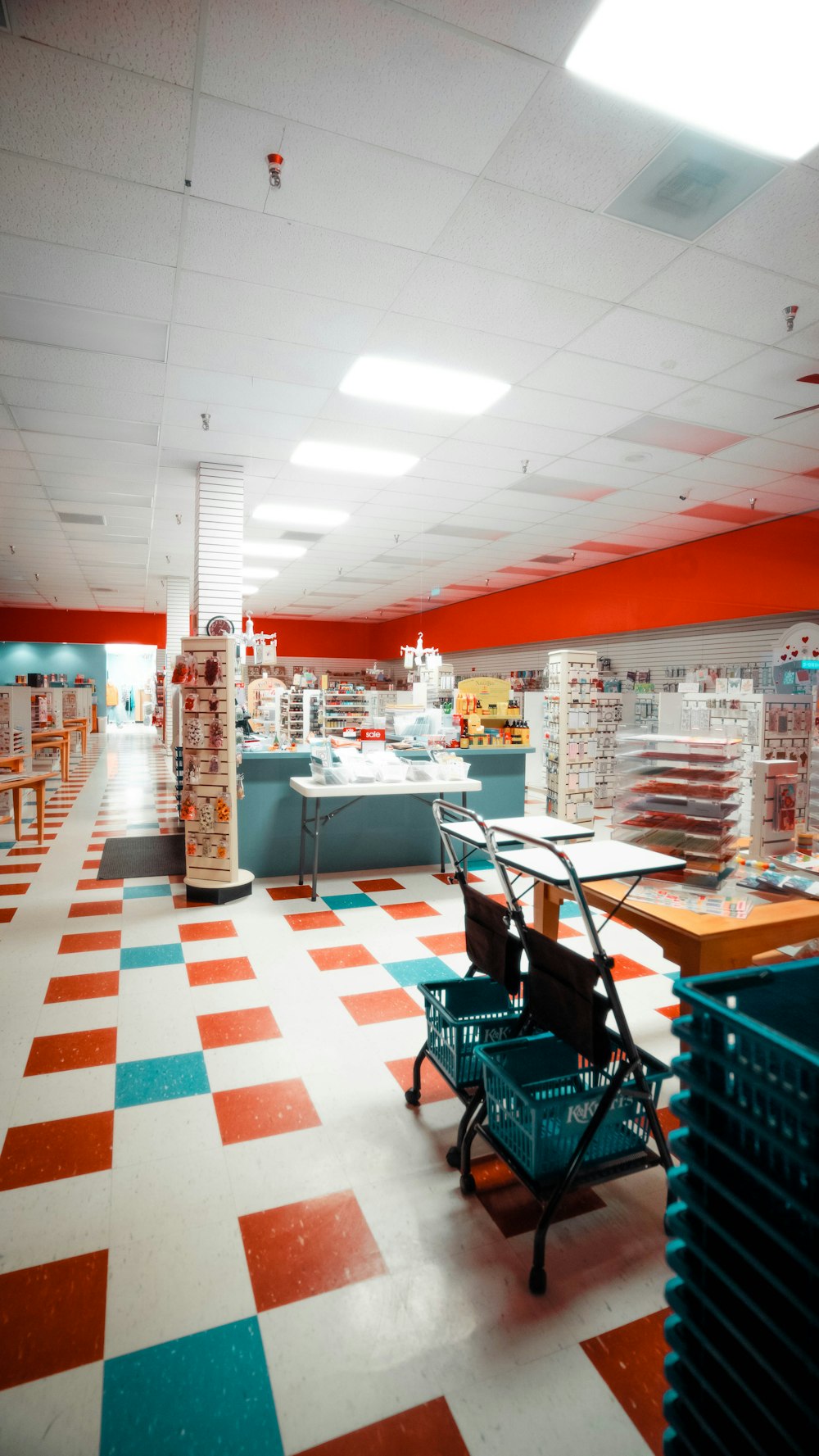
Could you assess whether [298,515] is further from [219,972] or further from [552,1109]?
[552,1109]

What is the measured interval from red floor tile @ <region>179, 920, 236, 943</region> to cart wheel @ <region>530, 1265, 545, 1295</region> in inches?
112

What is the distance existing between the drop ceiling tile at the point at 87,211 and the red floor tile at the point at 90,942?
3.67 m

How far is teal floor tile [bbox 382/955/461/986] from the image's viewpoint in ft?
11.9

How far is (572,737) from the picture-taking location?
27.6ft

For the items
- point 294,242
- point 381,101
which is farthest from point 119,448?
point 381,101

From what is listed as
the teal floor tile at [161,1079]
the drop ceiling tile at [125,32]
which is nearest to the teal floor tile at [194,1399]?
the teal floor tile at [161,1079]

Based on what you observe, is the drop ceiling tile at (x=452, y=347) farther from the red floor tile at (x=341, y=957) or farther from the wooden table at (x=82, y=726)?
the wooden table at (x=82, y=726)

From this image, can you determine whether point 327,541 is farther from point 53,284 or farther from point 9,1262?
point 9,1262

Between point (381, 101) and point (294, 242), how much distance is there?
0.90 m

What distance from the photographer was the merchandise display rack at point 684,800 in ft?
7.64

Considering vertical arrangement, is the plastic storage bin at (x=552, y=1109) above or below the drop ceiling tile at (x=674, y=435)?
below

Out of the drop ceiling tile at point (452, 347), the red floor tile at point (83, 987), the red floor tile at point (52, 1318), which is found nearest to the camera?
the red floor tile at point (52, 1318)

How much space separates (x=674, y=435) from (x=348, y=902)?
451 centimetres

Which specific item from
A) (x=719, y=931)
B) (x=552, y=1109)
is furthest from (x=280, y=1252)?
(x=719, y=931)
